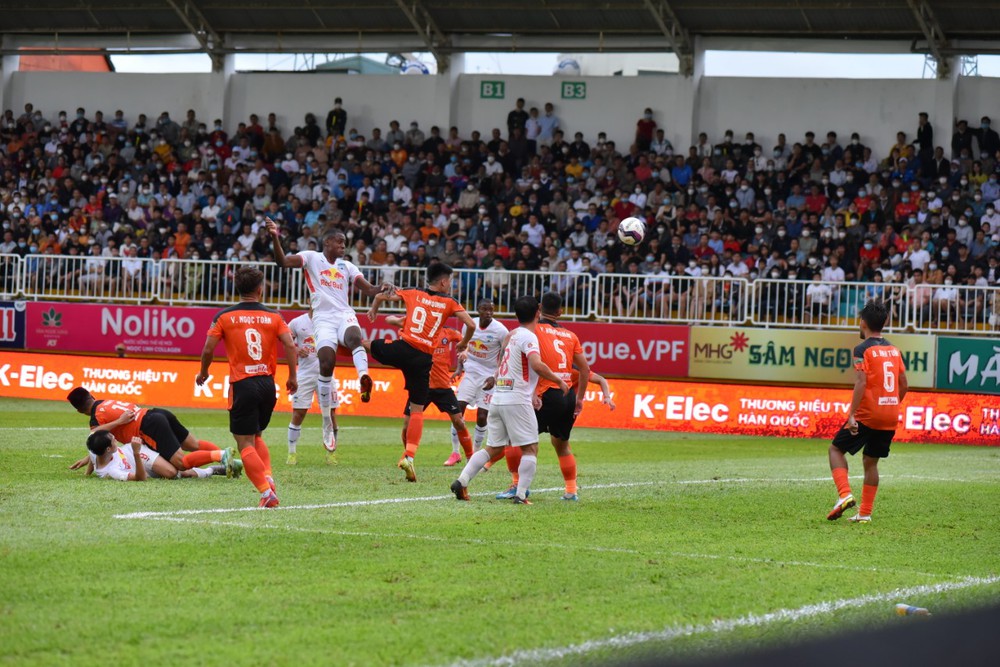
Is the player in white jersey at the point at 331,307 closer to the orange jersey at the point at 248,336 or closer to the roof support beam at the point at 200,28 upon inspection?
the orange jersey at the point at 248,336

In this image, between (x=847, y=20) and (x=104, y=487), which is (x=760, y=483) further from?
(x=847, y=20)

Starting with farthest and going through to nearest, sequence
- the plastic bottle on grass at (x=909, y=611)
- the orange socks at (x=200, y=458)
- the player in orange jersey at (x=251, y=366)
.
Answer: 1. the orange socks at (x=200, y=458)
2. the player in orange jersey at (x=251, y=366)
3. the plastic bottle on grass at (x=909, y=611)

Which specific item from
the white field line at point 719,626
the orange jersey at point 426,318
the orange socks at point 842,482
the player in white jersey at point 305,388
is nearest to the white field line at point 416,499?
the orange jersey at point 426,318

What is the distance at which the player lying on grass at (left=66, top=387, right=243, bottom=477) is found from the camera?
42.4 ft

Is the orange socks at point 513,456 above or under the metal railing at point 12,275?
under

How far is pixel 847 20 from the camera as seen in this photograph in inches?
1325

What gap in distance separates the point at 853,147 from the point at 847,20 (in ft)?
13.9

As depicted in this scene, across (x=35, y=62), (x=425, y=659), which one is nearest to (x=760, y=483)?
(x=425, y=659)

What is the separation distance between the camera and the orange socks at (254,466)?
10555 mm

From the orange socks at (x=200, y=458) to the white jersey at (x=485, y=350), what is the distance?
16.7 ft

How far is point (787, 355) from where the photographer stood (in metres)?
25.3

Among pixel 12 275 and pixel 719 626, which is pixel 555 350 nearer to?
pixel 719 626

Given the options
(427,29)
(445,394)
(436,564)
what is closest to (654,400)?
(445,394)

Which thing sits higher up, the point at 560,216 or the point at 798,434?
the point at 560,216
